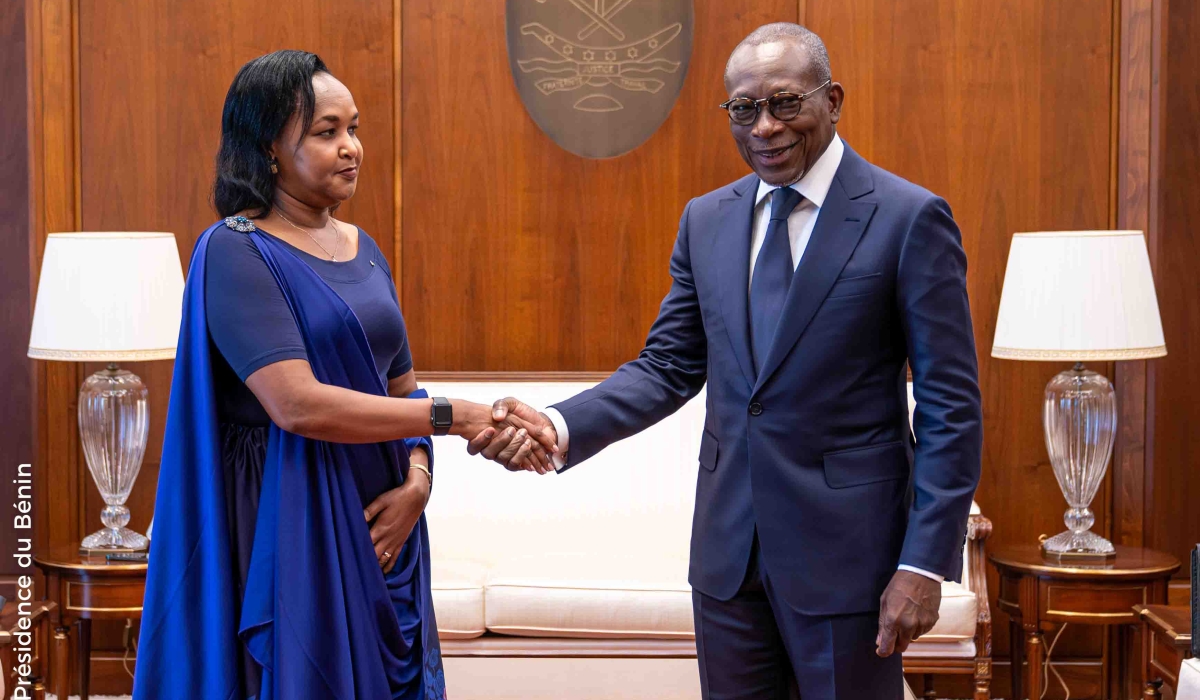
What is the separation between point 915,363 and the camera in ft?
5.78

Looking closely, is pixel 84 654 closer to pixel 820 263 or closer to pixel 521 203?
pixel 521 203

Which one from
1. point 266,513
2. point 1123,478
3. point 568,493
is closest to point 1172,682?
point 1123,478

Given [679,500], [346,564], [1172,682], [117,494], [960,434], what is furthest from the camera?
[679,500]

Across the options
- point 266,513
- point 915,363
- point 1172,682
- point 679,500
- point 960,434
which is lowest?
point 1172,682

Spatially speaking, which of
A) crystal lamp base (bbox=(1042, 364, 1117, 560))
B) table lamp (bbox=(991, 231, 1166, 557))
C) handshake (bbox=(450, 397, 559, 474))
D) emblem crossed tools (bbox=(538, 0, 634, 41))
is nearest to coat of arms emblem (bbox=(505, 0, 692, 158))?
emblem crossed tools (bbox=(538, 0, 634, 41))

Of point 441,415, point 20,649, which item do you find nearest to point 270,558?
point 441,415

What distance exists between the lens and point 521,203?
13.4 ft

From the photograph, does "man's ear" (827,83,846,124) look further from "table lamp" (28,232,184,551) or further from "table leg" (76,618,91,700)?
"table leg" (76,618,91,700)

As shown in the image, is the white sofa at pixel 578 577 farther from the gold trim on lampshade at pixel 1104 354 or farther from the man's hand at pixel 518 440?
the man's hand at pixel 518 440

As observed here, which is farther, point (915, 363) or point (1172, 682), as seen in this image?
point (1172, 682)

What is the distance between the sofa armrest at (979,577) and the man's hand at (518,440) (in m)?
1.63

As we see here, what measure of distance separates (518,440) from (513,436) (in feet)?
0.05

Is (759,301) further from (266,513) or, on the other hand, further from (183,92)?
(183,92)

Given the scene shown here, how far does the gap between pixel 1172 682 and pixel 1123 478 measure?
3.85ft
